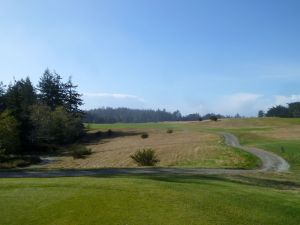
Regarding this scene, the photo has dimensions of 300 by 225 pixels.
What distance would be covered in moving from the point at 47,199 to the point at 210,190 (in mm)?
5369

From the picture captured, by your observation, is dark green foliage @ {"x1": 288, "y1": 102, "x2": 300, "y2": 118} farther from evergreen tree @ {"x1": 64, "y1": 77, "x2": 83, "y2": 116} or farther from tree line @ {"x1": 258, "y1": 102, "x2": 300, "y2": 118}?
evergreen tree @ {"x1": 64, "y1": 77, "x2": 83, "y2": 116}

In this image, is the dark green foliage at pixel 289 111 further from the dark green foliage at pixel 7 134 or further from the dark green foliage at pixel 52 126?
the dark green foliage at pixel 7 134

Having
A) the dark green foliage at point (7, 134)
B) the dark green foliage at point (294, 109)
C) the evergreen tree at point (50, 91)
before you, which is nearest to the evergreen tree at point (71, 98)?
the evergreen tree at point (50, 91)

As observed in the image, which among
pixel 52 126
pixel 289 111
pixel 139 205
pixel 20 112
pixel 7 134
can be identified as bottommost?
pixel 139 205

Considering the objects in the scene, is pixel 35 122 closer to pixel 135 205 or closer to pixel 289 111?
pixel 135 205

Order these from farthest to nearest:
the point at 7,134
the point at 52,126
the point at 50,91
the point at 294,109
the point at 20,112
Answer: the point at 294,109 → the point at 50,91 → the point at 52,126 → the point at 20,112 → the point at 7,134

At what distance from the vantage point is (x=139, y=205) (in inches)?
478

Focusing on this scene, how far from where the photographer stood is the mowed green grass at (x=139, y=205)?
11.3 meters

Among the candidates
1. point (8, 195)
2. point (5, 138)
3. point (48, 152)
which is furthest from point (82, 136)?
point (8, 195)

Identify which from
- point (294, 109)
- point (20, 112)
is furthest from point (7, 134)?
point (294, 109)

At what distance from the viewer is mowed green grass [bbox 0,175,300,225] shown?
11.3 meters

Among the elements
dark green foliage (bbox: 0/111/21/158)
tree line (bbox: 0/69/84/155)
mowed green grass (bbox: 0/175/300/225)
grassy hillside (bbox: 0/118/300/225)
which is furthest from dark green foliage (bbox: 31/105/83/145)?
mowed green grass (bbox: 0/175/300/225)

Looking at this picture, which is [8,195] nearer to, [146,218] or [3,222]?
[3,222]

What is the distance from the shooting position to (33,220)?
1157cm
